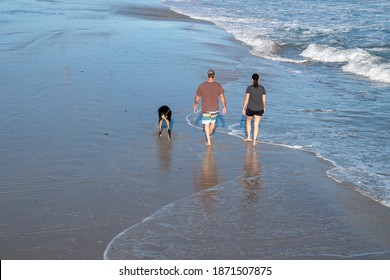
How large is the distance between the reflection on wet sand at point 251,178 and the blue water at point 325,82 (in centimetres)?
117

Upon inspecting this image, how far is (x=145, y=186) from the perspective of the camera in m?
9.71

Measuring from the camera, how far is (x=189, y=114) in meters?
14.4

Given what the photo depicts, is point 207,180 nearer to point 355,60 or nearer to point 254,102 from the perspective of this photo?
point 254,102

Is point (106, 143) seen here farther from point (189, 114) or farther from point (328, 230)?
point (328, 230)

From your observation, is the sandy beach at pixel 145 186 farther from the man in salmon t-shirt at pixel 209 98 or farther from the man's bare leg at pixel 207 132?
the man in salmon t-shirt at pixel 209 98

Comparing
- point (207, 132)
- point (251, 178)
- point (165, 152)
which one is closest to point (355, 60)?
point (207, 132)

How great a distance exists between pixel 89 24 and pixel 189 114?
16.9 metres

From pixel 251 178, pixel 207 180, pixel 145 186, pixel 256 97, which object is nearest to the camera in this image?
pixel 145 186

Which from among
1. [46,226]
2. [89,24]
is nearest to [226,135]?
[46,226]

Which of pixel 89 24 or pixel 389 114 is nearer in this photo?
pixel 389 114

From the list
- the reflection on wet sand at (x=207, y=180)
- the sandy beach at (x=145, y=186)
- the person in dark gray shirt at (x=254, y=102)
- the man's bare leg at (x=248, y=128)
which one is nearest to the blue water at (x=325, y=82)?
the man's bare leg at (x=248, y=128)

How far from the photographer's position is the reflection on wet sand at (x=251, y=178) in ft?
31.2

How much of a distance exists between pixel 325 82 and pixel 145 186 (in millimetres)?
11131

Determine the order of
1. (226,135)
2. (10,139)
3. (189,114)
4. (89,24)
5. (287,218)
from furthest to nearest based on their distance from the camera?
1. (89,24)
2. (189,114)
3. (226,135)
4. (10,139)
5. (287,218)
